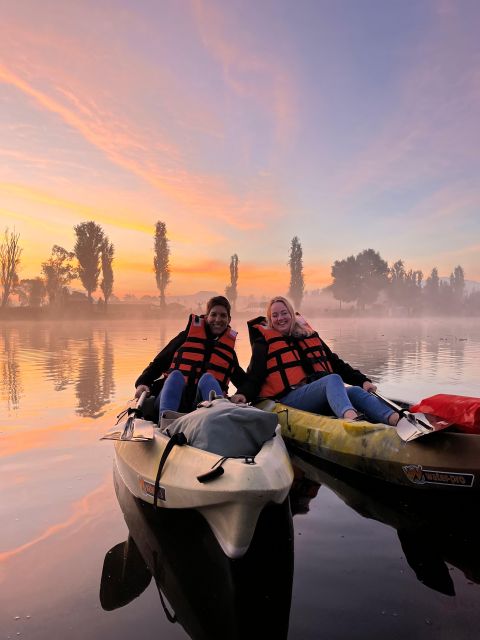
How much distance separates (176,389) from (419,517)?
87.7 inches

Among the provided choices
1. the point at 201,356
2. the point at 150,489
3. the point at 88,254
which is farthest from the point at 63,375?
the point at 88,254

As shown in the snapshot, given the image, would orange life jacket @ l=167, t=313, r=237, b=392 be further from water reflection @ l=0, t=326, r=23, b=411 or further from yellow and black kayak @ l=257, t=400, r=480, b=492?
water reflection @ l=0, t=326, r=23, b=411

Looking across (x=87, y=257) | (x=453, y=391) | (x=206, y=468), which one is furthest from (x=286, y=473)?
(x=87, y=257)

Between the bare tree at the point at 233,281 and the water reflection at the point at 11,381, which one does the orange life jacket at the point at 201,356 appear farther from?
the bare tree at the point at 233,281

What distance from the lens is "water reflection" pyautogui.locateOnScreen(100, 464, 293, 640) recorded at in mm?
2271

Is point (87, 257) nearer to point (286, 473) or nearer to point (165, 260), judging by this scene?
point (165, 260)

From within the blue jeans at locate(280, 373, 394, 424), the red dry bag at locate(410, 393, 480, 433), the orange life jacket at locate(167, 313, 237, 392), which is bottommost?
the blue jeans at locate(280, 373, 394, 424)

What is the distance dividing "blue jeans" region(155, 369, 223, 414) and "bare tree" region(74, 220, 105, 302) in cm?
5203

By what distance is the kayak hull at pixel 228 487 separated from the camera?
239 centimetres

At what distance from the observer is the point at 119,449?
3928mm

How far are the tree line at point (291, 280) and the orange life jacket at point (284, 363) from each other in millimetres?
51480

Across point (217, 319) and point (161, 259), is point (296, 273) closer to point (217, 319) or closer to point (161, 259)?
point (161, 259)

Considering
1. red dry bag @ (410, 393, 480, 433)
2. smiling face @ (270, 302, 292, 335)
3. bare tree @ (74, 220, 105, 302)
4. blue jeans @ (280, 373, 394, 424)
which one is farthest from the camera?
bare tree @ (74, 220, 105, 302)

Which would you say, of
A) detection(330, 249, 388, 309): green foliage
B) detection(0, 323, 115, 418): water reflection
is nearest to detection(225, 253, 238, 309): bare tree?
detection(330, 249, 388, 309): green foliage
